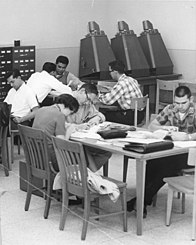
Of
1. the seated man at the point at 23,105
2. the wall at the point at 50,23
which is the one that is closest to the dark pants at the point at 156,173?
the seated man at the point at 23,105

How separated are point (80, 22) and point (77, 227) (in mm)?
4758

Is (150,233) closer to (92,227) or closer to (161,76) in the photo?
(92,227)

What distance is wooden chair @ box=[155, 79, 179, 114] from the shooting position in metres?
7.18

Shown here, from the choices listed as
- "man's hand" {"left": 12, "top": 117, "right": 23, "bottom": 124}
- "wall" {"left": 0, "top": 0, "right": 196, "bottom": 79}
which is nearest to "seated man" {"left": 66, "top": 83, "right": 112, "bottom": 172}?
"man's hand" {"left": 12, "top": 117, "right": 23, "bottom": 124}

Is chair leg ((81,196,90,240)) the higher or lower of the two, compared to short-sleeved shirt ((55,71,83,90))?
lower

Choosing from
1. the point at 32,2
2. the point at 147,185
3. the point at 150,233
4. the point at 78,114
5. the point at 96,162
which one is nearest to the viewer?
the point at 150,233

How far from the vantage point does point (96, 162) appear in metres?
4.75

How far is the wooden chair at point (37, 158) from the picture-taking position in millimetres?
4281

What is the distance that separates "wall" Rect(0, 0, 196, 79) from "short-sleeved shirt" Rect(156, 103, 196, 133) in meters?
3.10

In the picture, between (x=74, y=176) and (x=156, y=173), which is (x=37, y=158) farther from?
(x=156, y=173)

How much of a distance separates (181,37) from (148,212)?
395cm

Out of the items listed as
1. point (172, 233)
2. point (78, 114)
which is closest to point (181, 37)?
point (78, 114)

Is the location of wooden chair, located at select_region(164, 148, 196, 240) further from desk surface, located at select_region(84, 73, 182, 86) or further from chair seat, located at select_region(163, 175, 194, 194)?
desk surface, located at select_region(84, 73, 182, 86)

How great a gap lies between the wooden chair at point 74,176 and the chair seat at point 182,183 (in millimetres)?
391
